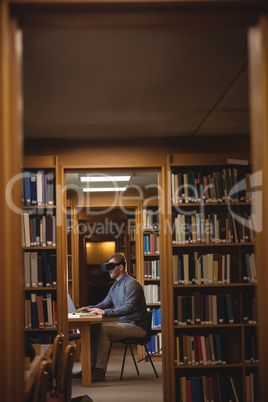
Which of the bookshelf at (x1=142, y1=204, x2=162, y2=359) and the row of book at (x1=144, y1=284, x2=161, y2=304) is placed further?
the row of book at (x1=144, y1=284, x2=161, y2=304)

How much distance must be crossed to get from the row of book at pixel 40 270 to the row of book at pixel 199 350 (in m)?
1.38

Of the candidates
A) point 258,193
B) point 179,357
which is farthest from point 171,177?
point 258,193

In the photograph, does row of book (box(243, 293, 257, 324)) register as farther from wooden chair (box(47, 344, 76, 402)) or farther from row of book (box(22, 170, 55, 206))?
wooden chair (box(47, 344, 76, 402))

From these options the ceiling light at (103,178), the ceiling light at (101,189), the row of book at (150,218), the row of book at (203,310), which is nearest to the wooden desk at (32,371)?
the row of book at (203,310)

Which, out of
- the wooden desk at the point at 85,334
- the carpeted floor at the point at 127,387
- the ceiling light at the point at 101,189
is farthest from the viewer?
the ceiling light at the point at 101,189

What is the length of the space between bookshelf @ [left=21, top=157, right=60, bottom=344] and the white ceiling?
55 cm

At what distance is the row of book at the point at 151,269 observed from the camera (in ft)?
26.0

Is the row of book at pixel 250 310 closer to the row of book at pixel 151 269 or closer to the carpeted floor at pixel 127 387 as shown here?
the carpeted floor at pixel 127 387

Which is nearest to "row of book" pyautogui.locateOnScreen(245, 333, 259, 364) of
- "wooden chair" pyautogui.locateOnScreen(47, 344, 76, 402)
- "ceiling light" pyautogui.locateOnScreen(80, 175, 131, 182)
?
"wooden chair" pyautogui.locateOnScreen(47, 344, 76, 402)

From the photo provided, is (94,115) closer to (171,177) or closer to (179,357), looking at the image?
(171,177)

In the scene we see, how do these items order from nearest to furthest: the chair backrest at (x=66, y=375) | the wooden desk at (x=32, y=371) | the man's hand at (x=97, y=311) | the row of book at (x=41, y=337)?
the wooden desk at (x=32, y=371), the chair backrest at (x=66, y=375), the row of book at (x=41, y=337), the man's hand at (x=97, y=311)

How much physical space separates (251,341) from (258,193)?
3.44 meters

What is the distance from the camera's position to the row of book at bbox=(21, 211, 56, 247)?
16.6 feet

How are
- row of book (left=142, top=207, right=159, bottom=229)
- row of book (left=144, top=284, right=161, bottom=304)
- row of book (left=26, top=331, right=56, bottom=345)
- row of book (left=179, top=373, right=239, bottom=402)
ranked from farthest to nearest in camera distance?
row of book (left=142, top=207, right=159, bottom=229) < row of book (left=144, top=284, right=161, bottom=304) < row of book (left=179, top=373, right=239, bottom=402) < row of book (left=26, top=331, right=56, bottom=345)
